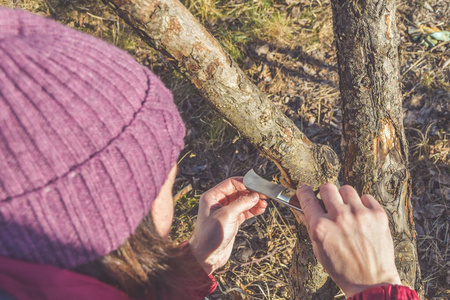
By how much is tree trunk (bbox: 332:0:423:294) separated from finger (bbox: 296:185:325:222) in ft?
2.14

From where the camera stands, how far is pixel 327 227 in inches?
61.0

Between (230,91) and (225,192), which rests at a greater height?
(230,91)

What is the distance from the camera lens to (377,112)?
2193 mm

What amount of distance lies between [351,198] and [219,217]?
76cm

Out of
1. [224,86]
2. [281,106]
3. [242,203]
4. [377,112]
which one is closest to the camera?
[224,86]

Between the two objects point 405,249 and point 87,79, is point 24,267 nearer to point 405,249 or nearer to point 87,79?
point 87,79

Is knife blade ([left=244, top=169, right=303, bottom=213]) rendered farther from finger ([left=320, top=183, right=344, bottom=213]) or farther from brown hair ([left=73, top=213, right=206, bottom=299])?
brown hair ([left=73, top=213, right=206, bottom=299])

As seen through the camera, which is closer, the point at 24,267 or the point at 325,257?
the point at 24,267

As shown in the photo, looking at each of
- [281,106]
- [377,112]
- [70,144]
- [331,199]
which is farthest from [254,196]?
[281,106]

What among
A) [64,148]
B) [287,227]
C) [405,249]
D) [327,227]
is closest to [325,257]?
[327,227]

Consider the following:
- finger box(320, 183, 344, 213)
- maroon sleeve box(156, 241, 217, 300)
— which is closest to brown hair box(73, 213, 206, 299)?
maroon sleeve box(156, 241, 217, 300)

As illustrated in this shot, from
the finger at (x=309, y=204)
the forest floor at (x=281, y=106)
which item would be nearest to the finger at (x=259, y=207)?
the finger at (x=309, y=204)

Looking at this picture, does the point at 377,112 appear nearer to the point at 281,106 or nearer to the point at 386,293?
the point at 386,293

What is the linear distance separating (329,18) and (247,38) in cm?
92
